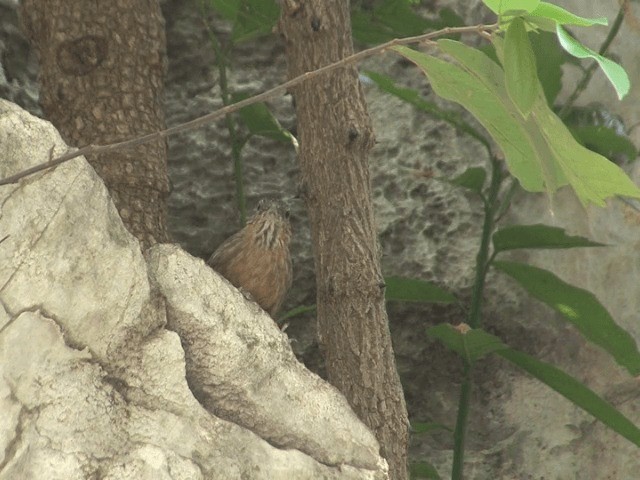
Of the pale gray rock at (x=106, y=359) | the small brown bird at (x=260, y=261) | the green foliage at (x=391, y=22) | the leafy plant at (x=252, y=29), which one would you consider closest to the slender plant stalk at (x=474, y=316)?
the green foliage at (x=391, y=22)

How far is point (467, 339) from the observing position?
2.42 m

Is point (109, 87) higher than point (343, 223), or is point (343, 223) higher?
point (109, 87)

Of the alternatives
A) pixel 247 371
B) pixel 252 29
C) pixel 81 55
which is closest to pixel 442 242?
pixel 252 29

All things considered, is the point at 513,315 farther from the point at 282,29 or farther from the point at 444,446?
the point at 282,29

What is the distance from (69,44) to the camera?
7.58 ft

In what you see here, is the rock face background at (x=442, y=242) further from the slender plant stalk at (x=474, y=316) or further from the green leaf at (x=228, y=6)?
the green leaf at (x=228, y=6)

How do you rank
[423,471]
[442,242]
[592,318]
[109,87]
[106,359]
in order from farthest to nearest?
[442,242]
[423,471]
[592,318]
[109,87]
[106,359]

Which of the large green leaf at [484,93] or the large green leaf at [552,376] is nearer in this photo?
the large green leaf at [484,93]

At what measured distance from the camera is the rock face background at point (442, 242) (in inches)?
125

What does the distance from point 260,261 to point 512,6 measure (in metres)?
0.97

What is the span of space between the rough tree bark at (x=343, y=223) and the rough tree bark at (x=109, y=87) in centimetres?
33

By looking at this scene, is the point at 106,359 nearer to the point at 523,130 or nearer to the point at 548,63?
the point at 523,130

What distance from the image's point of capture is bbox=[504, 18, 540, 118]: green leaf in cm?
122

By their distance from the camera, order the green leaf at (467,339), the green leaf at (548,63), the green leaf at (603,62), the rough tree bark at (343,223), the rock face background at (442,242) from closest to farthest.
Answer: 1. the green leaf at (603,62)
2. the rough tree bark at (343,223)
3. the green leaf at (467,339)
4. the green leaf at (548,63)
5. the rock face background at (442,242)
